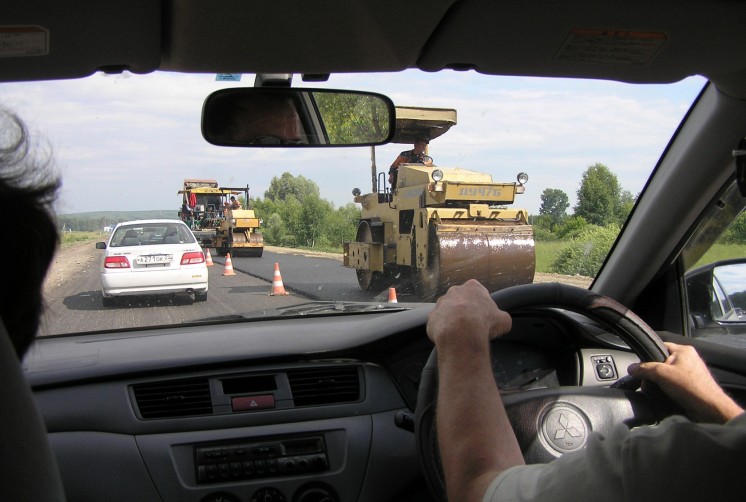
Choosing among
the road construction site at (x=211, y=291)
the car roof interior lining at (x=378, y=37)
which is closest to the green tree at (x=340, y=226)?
the road construction site at (x=211, y=291)

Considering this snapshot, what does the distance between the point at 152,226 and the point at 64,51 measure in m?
3.33

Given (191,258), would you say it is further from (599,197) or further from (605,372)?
(605,372)

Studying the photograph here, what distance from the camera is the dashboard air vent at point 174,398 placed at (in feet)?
9.92

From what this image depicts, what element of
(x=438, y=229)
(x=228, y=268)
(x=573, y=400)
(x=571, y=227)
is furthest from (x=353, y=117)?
(x=438, y=229)

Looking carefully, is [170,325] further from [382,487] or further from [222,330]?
[382,487]

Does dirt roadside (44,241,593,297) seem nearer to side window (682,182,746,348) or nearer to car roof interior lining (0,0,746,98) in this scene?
side window (682,182,746,348)

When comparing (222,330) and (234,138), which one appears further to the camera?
(222,330)

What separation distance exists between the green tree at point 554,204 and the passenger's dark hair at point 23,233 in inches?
156

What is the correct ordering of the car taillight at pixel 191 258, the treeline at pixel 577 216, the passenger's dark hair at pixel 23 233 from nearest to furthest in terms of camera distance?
the passenger's dark hair at pixel 23 233 → the treeline at pixel 577 216 → the car taillight at pixel 191 258

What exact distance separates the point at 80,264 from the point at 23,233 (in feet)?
14.0

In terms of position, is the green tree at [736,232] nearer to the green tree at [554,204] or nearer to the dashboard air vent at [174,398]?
the green tree at [554,204]

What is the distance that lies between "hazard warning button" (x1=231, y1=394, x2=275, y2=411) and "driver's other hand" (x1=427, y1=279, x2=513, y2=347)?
4.40 feet

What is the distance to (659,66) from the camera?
2.93m

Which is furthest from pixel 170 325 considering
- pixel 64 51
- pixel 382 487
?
pixel 64 51
